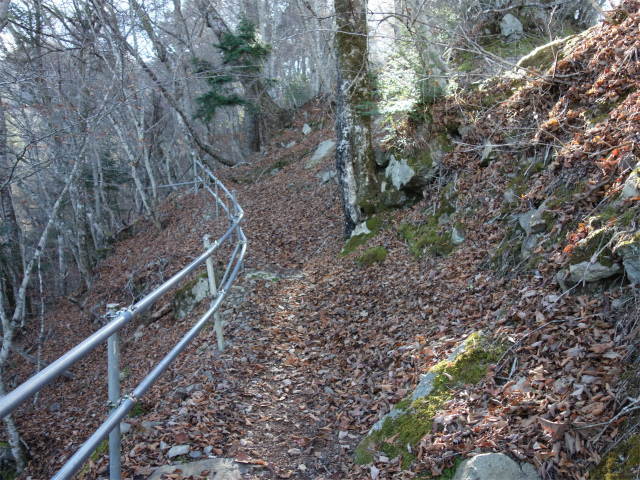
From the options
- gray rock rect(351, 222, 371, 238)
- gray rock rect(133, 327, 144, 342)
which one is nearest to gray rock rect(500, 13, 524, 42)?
gray rock rect(351, 222, 371, 238)

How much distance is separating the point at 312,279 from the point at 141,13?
968 cm

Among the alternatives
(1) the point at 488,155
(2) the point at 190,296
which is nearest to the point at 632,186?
(1) the point at 488,155

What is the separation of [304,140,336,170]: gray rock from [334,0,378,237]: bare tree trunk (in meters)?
6.63

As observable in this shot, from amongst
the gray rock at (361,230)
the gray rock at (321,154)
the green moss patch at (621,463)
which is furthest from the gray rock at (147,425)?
the gray rock at (321,154)

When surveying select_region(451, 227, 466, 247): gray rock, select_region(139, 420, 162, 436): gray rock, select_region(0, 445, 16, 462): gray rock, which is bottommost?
select_region(0, 445, 16, 462): gray rock

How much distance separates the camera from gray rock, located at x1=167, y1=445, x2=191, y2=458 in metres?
3.08

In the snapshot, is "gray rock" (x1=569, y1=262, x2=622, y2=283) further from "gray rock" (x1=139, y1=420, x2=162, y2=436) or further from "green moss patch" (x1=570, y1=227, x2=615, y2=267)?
"gray rock" (x1=139, y1=420, x2=162, y2=436)

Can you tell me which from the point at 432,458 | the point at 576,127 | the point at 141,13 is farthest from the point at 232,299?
the point at 141,13

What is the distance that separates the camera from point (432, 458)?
2750 millimetres

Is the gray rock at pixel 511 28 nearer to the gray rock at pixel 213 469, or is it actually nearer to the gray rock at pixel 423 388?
the gray rock at pixel 423 388

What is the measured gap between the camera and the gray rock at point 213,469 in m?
2.88

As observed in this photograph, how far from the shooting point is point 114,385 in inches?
92.3

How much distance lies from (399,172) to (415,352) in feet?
15.7

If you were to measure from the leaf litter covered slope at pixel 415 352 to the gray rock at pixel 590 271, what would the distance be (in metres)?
0.17
